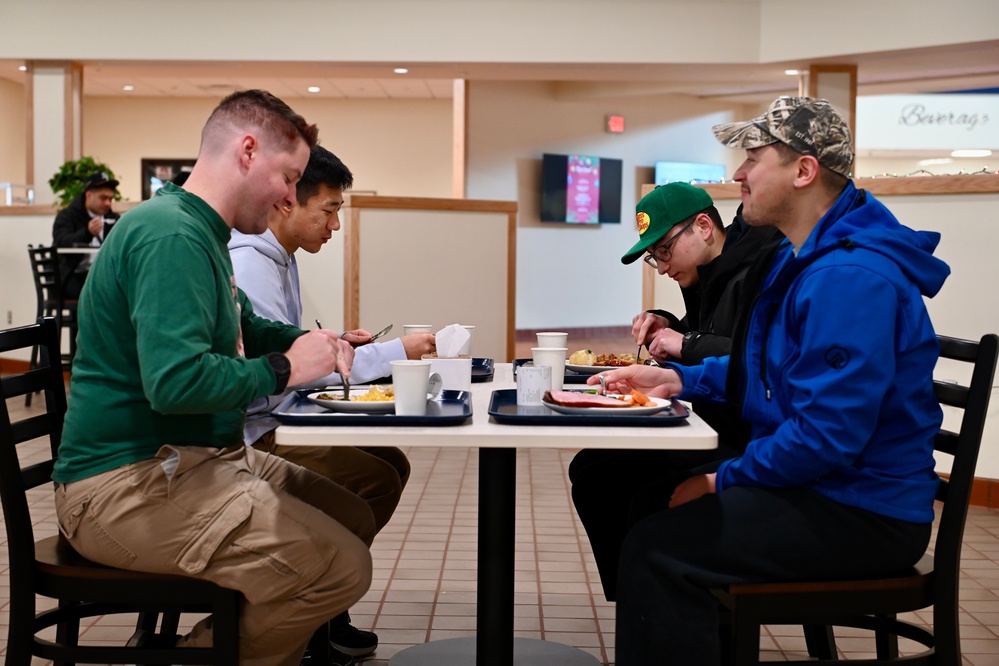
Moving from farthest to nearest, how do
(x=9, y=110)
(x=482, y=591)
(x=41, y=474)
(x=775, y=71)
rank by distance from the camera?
(x=9, y=110) → (x=775, y=71) → (x=482, y=591) → (x=41, y=474)

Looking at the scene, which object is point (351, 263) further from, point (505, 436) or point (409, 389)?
A: point (505, 436)

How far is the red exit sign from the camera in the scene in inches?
467

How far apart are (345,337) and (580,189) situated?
9.40 meters

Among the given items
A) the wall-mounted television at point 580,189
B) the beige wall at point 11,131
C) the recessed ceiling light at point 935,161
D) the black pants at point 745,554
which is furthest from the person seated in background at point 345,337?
the recessed ceiling light at point 935,161

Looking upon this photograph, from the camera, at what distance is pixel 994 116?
41.9ft

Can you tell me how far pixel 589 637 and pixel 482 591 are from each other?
769mm

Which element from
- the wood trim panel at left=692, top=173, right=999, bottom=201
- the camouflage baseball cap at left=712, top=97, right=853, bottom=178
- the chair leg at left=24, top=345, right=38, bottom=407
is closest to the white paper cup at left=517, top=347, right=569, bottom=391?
the camouflage baseball cap at left=712, top=97, right=853, bottom=178

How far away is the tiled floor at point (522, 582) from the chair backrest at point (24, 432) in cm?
90

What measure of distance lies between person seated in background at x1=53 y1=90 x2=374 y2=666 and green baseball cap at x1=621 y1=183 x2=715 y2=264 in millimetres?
1255

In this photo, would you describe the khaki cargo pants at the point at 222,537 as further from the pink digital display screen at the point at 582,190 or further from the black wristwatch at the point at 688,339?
the pink digital display screen at the point at 582,190

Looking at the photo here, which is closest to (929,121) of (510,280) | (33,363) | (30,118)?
(510,280)

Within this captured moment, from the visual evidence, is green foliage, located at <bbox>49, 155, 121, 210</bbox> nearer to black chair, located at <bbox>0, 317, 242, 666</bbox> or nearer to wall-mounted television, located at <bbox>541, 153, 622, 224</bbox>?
wall-mounted television, located at <bbox>541, 153, 622, 224</bbox>

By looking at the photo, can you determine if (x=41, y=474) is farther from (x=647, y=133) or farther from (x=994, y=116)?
(x=994, y=116)

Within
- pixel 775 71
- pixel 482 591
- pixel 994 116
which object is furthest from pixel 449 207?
pixel 994 116
